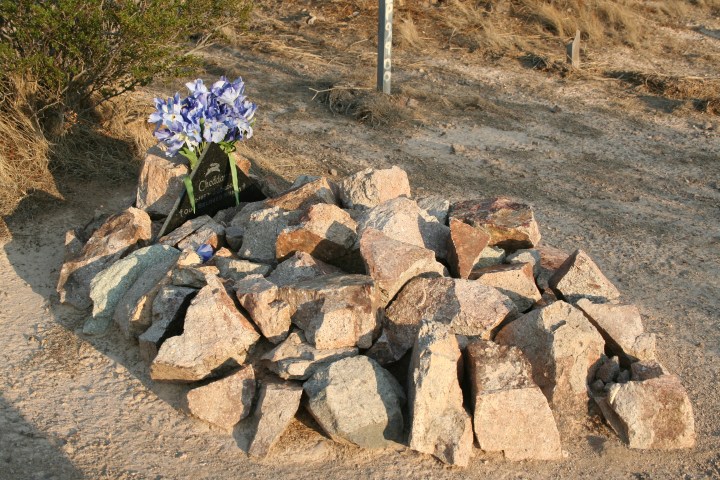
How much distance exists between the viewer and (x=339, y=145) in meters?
7.38

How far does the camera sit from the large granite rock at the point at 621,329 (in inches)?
165

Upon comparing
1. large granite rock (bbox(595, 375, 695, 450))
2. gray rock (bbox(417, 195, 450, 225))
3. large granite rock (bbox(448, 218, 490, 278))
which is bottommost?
large granite rock (bbox(595, 375, 695, 450))

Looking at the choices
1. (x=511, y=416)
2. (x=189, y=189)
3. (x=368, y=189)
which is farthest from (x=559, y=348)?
(x=189, y=189)

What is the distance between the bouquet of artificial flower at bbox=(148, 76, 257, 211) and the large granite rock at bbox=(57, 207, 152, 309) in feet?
1.23

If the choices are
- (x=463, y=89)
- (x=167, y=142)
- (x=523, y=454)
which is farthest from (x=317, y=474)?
(x=463, y=89)

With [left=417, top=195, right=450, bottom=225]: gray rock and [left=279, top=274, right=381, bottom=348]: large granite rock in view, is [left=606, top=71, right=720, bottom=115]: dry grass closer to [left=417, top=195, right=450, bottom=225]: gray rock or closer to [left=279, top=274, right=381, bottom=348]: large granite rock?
[left=417, top=195, right=450, bottom=225]: gray rock

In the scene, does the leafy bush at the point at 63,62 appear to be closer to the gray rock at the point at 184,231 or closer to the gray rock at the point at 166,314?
the gray rock at the point at 184,231

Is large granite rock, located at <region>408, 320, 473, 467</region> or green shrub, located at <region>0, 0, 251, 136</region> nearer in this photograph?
large granite rock, located at <region>408, 320, 473, 467</region>

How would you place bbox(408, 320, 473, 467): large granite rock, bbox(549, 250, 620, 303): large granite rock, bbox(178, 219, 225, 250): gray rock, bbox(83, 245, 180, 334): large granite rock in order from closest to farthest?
1. bbox(408, 320, 473, 467): large granite rock
2. bbox(549, 250, 620, 303): large granite rock
3. bbox(83, 245, 180, 334): large granite rock
4. bbox(178, 219, 225, 250): gray rock

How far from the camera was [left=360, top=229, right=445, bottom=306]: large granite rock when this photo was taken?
4.14 metres

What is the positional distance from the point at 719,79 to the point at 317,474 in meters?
7.32

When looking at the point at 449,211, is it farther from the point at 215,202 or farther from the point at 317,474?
the point at 317,474

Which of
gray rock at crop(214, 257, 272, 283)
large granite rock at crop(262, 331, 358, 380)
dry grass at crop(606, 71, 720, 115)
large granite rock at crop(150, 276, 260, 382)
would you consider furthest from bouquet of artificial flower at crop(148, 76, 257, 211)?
dry grass at crop(606, 71, 720, 115)

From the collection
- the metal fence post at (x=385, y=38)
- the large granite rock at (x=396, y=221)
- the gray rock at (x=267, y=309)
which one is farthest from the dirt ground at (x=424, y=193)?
the large granite rock at (x=396, y=221)
